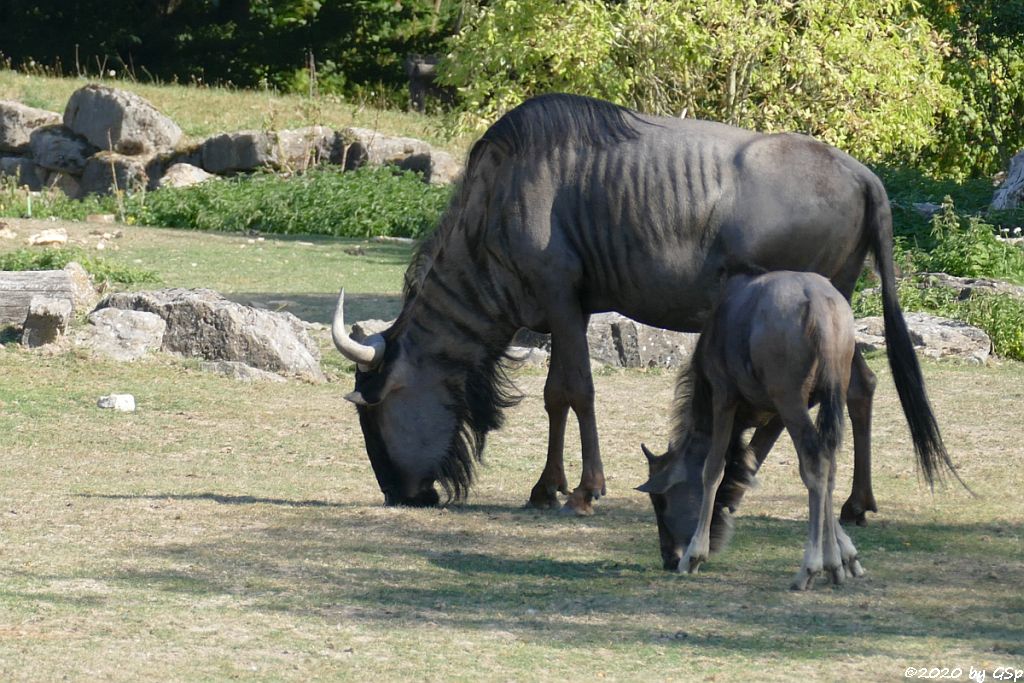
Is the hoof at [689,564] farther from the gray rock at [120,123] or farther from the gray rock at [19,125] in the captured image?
the gray rock at [19,125]

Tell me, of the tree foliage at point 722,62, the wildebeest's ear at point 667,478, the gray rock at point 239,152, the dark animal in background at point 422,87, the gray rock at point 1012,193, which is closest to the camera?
the wildebeest's ear at point 667,478

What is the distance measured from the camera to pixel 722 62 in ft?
65.6

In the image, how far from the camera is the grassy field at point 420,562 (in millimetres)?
5000

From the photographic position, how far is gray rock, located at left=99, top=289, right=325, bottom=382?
11.7 meters

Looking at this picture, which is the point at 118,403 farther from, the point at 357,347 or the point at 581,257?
the point at 581,257

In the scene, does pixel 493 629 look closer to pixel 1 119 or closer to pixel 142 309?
pixel 142 309

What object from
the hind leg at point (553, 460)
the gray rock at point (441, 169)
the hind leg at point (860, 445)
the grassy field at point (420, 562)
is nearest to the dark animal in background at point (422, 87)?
the gray rock at point (441, 169)

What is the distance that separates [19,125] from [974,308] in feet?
65.6

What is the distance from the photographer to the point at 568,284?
7.58 m

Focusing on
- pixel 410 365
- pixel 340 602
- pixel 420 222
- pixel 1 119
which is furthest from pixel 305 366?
pixel 1 119

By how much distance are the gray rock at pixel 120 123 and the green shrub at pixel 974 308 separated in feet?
50.7

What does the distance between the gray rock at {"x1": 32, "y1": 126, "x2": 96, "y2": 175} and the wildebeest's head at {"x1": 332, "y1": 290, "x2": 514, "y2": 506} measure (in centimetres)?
2029

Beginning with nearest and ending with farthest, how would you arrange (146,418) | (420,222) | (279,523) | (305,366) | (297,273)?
Answer: (279,523), (146,418), (305,366), (297,273), (420,222)

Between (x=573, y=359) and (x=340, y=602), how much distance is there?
7.68 feet
